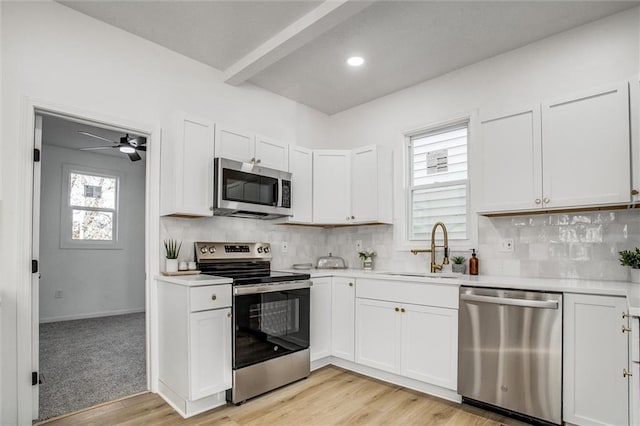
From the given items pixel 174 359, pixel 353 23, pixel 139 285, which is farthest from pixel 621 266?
pixel 139 285

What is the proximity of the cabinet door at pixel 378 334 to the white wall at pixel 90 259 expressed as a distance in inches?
180

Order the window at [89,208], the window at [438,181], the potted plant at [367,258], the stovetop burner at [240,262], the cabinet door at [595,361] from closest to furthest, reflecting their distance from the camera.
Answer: the cabinet door at [595,361] < the stovetop burner at [240,262] < the window at [438,181] < the potted plant at [367,258] < the window at [89,208]

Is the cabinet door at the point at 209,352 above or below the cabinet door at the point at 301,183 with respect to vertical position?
below

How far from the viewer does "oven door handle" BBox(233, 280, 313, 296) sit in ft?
8.75

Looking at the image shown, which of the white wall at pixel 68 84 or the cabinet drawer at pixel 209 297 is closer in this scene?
the white wall at pixel 68 84

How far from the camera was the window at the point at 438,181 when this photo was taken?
3400 mm

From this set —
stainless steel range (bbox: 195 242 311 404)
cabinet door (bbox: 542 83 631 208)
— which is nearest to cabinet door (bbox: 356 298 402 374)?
stainless steel range (bbox: 195 242 311 404)

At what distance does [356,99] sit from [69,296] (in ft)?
16.9

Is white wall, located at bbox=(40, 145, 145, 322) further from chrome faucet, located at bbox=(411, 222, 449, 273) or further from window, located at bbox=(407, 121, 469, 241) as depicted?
chrome faucet, located at bbox=(411, 222, 449, 273)

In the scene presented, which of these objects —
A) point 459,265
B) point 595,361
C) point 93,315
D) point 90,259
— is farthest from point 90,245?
point 595,361

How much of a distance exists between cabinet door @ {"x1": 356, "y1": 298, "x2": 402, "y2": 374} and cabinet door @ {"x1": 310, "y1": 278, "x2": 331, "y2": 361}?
0.99 ft

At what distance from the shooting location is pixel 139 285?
628 cm

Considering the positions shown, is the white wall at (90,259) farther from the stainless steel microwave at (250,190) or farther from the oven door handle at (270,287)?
the oven door handle at (270,287)

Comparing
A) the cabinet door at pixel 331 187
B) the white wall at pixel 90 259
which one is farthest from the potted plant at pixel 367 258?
the white wall at pixel 90 259
